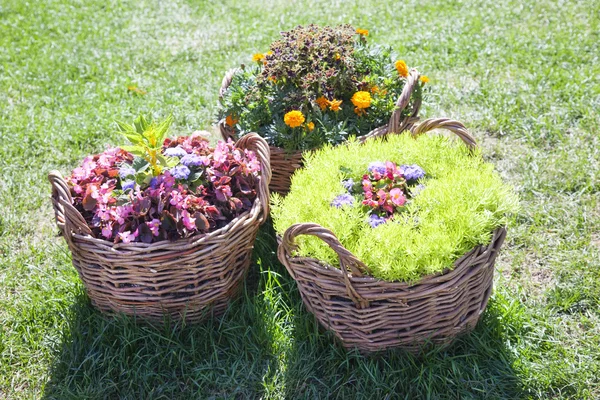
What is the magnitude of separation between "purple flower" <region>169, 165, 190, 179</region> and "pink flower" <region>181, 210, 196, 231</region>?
185mm

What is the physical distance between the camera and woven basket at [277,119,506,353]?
2223 mm

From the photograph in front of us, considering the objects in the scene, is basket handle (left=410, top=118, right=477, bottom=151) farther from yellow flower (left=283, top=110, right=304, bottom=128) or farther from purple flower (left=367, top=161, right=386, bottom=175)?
yellow flower (left=283, top=110, right=304, bottom=128)

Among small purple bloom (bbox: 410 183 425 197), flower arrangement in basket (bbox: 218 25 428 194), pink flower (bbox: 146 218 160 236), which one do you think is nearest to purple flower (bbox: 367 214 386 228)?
small purple bloom (bbox: 410 183 425 197)

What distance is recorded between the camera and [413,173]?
262cm

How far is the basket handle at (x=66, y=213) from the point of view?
2452 mm

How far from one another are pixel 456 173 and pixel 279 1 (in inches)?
185

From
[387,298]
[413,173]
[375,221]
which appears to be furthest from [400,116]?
[387,298]

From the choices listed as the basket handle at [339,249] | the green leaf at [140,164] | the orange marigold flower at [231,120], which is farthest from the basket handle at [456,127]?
the green leaf at [140,164]

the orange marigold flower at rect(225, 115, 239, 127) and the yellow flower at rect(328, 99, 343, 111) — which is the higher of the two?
the yellow flower at rect(328, 99, 343, 111)

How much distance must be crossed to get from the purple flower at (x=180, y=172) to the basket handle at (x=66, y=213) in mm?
418

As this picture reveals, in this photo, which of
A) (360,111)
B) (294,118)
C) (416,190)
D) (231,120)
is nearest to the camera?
(416,190)

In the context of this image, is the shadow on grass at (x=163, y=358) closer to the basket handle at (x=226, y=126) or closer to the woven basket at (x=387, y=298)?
the woven basket at (x=387, y=298)

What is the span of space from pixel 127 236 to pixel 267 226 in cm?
98

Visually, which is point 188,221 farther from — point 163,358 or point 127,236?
point 163,358
